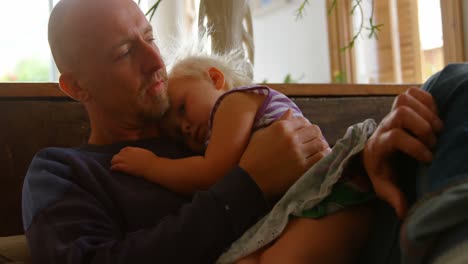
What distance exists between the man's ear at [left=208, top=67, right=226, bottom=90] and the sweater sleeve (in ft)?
0.99

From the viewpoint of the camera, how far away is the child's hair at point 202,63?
111 centimetres

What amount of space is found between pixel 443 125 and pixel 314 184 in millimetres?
229

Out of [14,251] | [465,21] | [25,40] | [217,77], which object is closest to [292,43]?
[465,21]

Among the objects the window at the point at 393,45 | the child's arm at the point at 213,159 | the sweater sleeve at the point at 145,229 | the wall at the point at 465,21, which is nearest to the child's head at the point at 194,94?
the child's arm at the point at 213,159

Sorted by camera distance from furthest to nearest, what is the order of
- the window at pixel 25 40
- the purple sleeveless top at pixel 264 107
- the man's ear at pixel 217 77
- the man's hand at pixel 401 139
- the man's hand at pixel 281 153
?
1. the window at pixel 25 40
2. the man's ear at pixel 217 77
3. the purple sleeveless top at pixel 264 107
4. the man's hand at pixel 281 153
5. the man's hand at pixel 401 139

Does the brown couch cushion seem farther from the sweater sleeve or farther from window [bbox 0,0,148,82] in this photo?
window [bbox 0,0,148,82]

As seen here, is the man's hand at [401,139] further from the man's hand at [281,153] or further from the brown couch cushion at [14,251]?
the brown couch cushion at [14,251]

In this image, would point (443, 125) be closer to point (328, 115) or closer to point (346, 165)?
point (346, 165)

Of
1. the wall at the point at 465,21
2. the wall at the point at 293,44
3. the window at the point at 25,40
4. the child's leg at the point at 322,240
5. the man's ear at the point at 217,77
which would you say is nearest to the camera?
the child's leg at the point at 322,240

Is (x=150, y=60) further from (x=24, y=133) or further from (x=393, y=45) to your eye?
(x=393, y=45)

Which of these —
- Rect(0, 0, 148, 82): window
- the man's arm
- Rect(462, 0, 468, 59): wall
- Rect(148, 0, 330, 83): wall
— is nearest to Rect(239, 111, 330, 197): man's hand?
the man's arm

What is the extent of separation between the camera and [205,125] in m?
1.05

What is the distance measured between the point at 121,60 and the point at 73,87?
0.15 meters

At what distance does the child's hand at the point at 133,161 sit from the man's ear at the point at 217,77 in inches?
8.8
